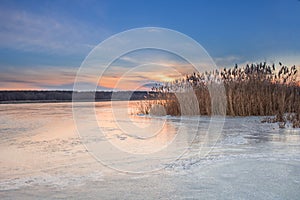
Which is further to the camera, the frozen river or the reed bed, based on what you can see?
the reed bed

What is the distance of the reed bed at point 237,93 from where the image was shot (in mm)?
7797

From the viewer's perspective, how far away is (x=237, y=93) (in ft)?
25.8

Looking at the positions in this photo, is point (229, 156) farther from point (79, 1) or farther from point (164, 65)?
point (79, 1)

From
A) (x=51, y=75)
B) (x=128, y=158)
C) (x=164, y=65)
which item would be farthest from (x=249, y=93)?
(x=51, y=75)

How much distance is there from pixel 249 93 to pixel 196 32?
10.9 ft

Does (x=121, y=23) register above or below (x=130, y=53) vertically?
above

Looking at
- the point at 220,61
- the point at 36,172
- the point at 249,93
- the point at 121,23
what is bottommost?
the point at 36,172

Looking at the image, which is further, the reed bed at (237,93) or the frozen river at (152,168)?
the reed bed at (237,93)

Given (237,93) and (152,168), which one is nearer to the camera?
(152,168)

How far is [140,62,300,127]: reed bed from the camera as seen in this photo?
25.6 feet

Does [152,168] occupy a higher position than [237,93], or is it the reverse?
[237,93]

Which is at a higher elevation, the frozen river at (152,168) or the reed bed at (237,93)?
the reed bed at (237,93)

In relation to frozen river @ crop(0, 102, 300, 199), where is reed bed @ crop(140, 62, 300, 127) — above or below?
above

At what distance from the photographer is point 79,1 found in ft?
31.7
